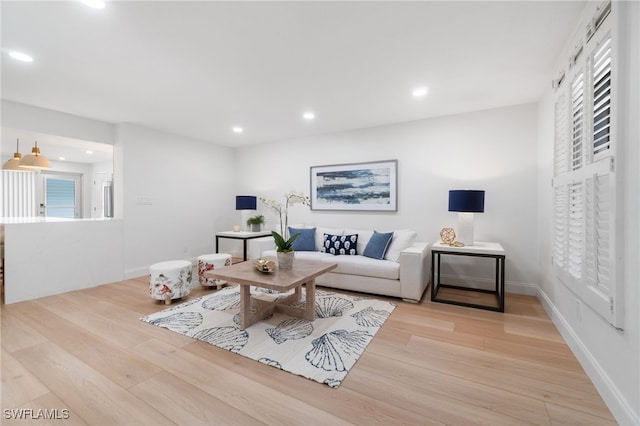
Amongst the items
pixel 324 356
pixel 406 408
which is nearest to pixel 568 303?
pixel 406 408

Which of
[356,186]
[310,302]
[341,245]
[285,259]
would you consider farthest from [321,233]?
[310,302]

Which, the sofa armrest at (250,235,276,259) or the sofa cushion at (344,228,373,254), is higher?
the sofa cushion at (344,228,373,254)

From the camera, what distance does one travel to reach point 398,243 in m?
3.72

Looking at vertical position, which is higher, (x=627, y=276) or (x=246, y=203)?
(x=246, y=203)

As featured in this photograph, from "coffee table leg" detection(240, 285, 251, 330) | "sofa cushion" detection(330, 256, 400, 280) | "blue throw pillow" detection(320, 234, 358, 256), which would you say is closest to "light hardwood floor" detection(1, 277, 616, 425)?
"coffee table leg" detection(240, 285, 251, 330)

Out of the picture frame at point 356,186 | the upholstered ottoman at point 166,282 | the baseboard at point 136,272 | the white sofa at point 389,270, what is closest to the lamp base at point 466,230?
the white sofa at point 389,270

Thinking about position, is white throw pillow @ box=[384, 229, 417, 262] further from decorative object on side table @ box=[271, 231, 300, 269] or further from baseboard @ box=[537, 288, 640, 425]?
baseboard @ box=[537, 288, 640, 425]

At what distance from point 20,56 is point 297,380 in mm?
3532

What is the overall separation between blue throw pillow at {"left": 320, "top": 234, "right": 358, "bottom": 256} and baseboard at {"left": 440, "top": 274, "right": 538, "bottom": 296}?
4.42ft

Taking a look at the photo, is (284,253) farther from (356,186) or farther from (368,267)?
(356,186)

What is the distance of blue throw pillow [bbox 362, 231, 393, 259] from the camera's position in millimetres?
3695

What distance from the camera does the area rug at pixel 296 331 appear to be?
200cm

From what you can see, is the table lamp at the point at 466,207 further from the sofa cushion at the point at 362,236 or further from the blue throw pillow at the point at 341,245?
the blue throw pillow at the point at 341,245

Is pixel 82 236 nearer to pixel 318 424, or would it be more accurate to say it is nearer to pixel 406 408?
pixel 318 424
